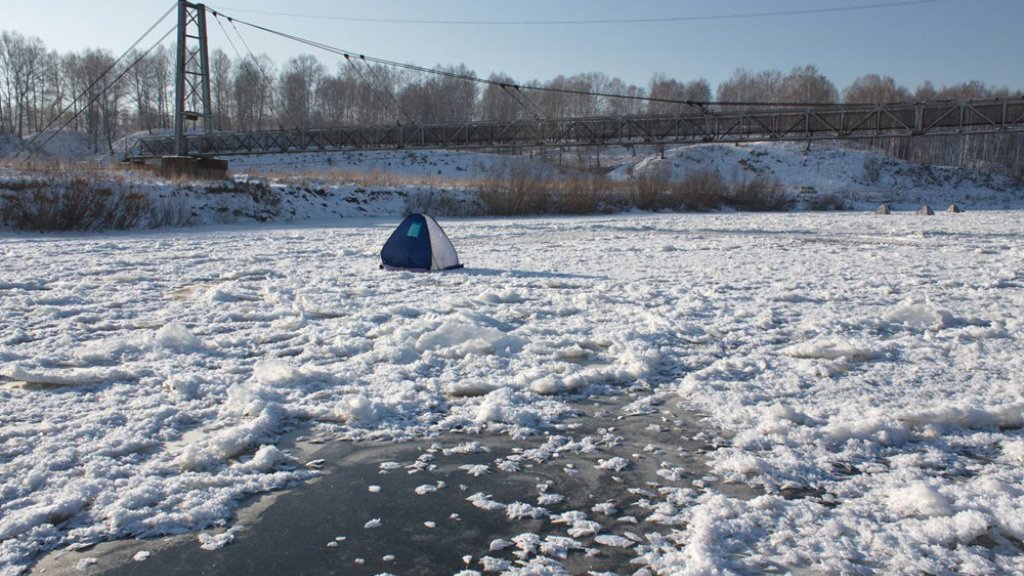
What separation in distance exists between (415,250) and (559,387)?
5721 millimetres

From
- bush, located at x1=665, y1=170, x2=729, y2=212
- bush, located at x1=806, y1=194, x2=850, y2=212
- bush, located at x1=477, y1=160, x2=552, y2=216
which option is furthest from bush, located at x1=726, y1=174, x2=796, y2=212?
bush, located at x1=477, y1=160, x2=552, y2=216

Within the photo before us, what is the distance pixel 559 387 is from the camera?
174 inches

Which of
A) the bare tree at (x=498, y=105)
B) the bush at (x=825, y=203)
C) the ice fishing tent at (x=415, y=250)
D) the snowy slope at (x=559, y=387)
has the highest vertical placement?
the bare tree at (x=498, y=105)

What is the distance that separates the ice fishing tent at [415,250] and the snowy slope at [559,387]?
476 mm

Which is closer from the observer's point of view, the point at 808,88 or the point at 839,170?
the point at 839,170

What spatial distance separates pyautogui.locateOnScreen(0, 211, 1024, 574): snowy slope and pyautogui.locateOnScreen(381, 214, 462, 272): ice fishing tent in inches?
18.8

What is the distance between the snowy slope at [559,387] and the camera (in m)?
2.66

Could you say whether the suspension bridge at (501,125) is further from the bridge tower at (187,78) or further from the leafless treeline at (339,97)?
the leafless treeline at (339,97)

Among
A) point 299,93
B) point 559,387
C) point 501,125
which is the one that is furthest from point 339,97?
point 559,387

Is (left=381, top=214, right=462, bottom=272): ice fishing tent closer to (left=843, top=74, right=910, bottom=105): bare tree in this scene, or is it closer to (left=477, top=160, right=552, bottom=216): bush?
(left=477, top=160, right=552, bottom=216): bush

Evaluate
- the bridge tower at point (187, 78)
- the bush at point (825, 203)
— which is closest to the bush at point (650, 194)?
the bush at point (825, 203)

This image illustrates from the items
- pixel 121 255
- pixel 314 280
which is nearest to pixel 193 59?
pixel 121 255

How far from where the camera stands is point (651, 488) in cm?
304

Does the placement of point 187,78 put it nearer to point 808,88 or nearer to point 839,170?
point 839,170
